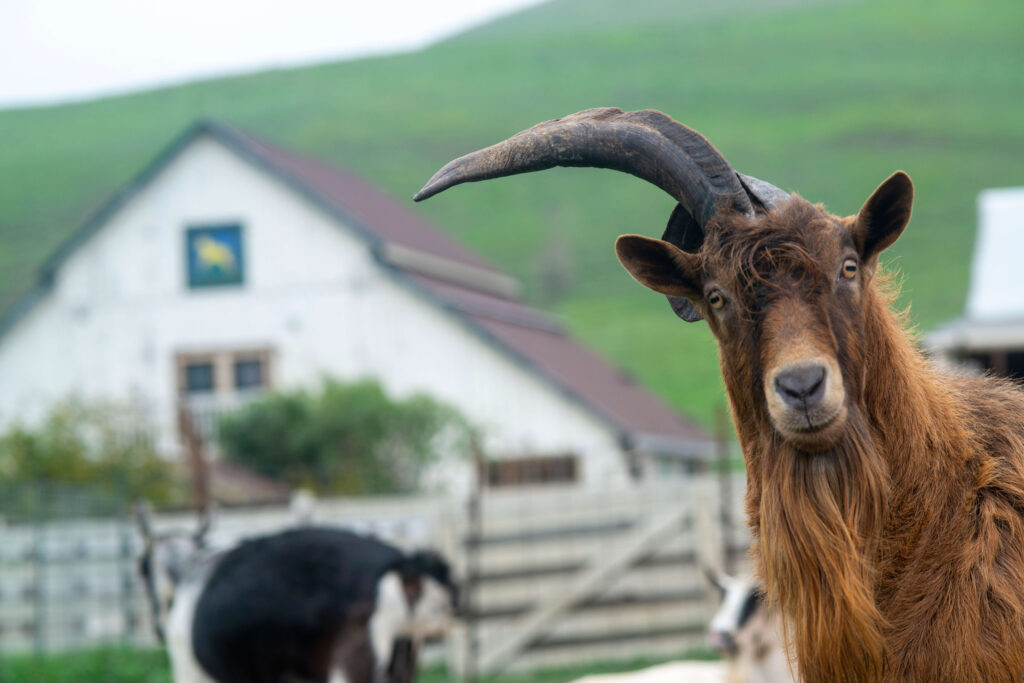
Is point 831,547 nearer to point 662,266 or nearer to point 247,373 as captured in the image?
point 662,266

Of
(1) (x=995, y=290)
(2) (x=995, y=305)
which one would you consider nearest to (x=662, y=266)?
(2) (x=995, y=305)

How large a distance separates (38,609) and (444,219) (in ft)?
226

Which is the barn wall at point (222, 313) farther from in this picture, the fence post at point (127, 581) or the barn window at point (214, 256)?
the fence post at point (127, 581)

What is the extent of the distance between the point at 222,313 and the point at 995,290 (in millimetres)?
17450

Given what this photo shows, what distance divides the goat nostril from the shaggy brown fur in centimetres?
4

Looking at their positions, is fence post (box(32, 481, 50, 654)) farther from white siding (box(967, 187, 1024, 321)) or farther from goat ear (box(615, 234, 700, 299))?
goat ear (box(615, 234, 700, 299))

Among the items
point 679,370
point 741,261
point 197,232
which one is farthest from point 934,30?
point 741,261

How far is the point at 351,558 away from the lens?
28.2 feet

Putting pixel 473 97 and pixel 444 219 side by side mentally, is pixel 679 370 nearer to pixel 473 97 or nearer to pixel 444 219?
pixel 444 219

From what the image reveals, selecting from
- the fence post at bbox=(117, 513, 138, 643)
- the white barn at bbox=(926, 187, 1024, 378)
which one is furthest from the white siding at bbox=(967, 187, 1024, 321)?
the fence post at bbox=(117, 513, 138, 643)

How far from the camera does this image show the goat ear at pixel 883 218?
3539 millimetres

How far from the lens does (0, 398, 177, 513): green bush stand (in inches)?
767

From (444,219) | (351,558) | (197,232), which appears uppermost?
(444,219)

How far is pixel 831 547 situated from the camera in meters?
3.36
